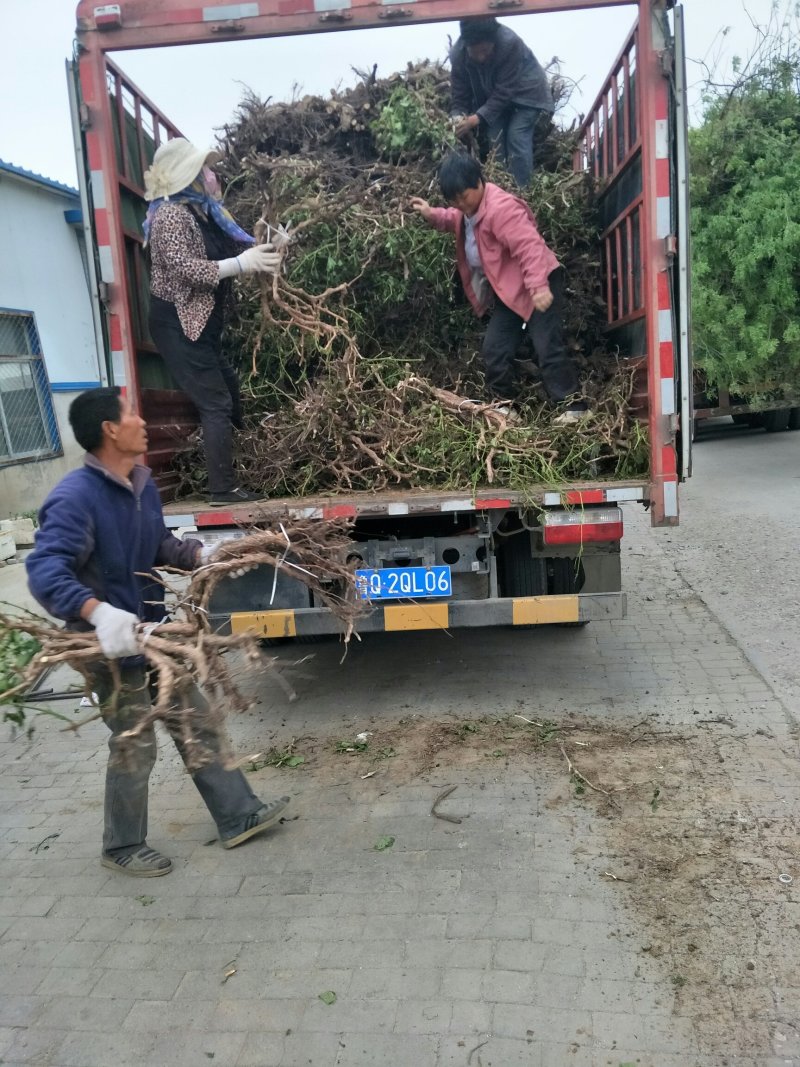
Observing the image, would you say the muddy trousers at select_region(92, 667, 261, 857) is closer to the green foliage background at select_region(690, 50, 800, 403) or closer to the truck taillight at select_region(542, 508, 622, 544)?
the truck taillight at select_region(542, 508, 622, 544)

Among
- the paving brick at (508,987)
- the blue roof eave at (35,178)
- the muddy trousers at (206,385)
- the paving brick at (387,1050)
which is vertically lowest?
the paving brick at (387,1050)

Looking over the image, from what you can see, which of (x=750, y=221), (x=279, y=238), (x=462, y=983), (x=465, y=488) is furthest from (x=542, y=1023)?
(x=750, y=221)

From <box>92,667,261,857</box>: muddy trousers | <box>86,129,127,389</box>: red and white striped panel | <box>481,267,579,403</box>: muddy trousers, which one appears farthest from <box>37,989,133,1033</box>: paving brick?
<box>481,267,579,403</box>: muddy trousers

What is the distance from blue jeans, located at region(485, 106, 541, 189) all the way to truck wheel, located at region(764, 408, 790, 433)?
1003cm

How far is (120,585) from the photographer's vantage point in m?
2.95

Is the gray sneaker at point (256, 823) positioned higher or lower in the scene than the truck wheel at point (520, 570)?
lower

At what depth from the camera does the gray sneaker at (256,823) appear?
319 cm

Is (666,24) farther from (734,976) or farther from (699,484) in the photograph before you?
(699,484)

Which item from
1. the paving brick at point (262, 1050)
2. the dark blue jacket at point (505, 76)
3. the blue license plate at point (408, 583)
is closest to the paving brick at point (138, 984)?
the paving brick at point (262, 1050)

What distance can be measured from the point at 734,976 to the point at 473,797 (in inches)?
49.4

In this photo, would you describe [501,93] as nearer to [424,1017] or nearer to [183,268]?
[183,268]

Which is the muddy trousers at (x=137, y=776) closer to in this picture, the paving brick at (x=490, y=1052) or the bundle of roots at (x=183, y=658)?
the bundle of roots at (x=183, y=658)

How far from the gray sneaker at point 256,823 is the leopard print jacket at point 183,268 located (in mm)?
2278

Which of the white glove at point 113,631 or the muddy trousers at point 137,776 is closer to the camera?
the white glove at point 113,631
